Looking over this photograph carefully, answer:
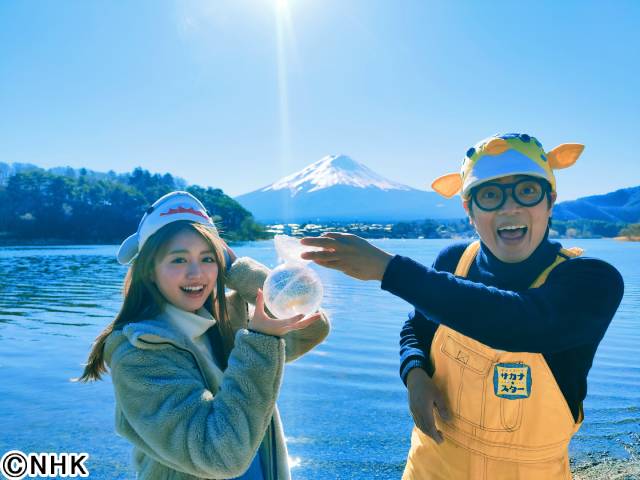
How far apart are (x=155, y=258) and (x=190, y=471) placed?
0.99 m

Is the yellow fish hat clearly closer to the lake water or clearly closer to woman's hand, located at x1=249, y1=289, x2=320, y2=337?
woman's hand, located at x1=249, y1=289, x2=320, y2=337

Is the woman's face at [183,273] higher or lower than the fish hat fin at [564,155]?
lower

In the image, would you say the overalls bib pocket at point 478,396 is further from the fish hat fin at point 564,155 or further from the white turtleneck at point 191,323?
the white turtleneck at point 191,323

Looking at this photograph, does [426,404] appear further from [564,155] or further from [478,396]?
[564,155]

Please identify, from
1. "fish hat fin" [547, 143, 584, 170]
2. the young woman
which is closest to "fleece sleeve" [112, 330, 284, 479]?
the young woman

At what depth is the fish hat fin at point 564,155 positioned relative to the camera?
222cm

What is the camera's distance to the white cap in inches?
95.3

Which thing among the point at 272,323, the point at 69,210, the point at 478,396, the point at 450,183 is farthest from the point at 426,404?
the point at 69,210

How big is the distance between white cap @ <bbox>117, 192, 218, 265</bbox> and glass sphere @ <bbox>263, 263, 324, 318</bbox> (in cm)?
52

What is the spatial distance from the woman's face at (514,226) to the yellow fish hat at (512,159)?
0.20 feet

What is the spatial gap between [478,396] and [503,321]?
1.61 ft

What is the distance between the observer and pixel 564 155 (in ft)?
7.38

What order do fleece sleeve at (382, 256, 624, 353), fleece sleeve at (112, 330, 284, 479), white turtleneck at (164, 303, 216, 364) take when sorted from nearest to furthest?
fleece sleeve at (382, 256, 624, 353) < fleece sleeve at (112, 330, 284, 479) < white turtleneck at (164, 303, 216, 364)

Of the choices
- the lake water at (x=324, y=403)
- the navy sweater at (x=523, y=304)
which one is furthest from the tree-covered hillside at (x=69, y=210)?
the navy sweater at (x=523, y=304)
